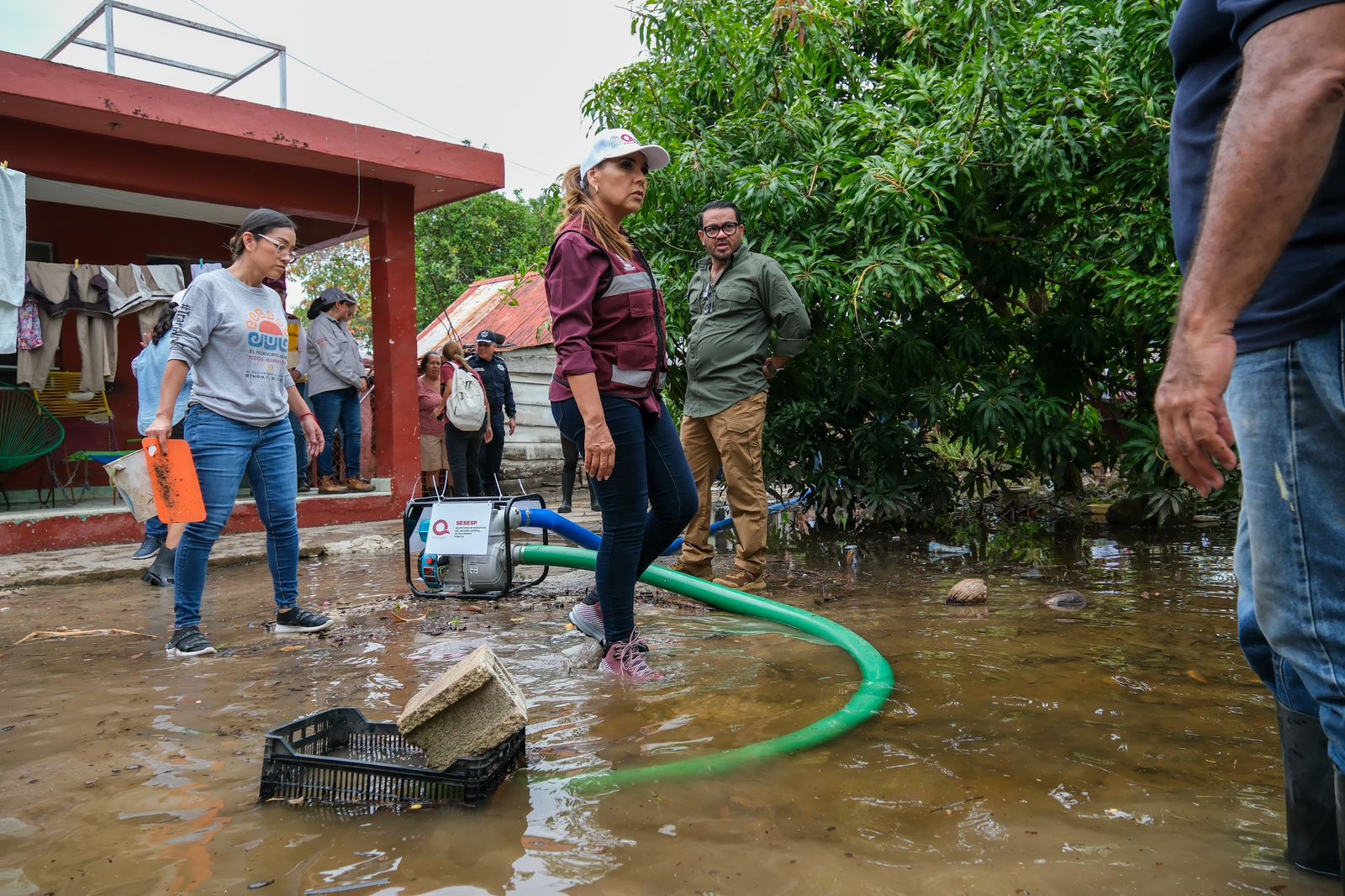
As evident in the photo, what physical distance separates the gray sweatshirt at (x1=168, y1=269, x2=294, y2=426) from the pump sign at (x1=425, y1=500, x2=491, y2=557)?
0.86m

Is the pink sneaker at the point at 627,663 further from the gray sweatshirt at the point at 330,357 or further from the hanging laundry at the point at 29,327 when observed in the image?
the hanging laundry at the point at 29,327

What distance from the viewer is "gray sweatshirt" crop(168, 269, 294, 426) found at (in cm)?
384

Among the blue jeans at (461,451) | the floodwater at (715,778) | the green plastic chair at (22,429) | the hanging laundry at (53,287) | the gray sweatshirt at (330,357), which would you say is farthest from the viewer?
the gray sweatshirt at (330,357)

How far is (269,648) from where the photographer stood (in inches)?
157

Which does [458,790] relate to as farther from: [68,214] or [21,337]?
[68,214]

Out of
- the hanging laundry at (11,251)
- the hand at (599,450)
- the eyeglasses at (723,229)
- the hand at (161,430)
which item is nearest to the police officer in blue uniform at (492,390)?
the hanging laundry at (11,251)

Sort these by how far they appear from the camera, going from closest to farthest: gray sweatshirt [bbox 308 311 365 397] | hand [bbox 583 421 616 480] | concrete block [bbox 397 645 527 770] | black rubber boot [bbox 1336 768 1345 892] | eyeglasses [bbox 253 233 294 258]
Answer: black rubber boot [bbox 1336 768 1345 892], concrete block [bbox 397 645 527 770], hand [bbox 583 421 616 480], eyeglasses [bbox 253 233 294 258], gray sweatshirt [bbox 308 311 365 397]

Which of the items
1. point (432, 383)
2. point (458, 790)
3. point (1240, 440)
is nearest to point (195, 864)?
point (458, 790)

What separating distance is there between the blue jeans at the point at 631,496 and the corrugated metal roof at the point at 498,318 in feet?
41.0

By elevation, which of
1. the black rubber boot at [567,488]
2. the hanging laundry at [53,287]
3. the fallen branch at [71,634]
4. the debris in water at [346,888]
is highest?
the hanging laundry at [53,287]

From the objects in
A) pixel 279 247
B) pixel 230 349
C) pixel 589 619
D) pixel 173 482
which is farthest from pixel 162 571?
pixel 589 619

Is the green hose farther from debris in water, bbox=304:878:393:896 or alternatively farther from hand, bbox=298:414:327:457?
hand, bbox=298:414:327:457

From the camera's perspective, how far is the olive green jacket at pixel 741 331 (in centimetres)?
516

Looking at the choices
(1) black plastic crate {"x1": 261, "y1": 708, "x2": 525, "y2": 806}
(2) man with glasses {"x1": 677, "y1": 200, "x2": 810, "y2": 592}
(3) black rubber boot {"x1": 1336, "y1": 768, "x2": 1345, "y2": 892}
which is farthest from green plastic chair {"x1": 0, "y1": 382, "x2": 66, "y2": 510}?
(3) black rubber boot {"x1": 1336, "y1": 768, "x2": 1345, "y2": 892}
